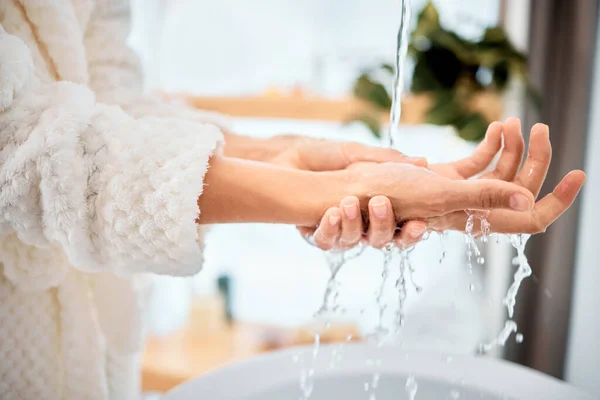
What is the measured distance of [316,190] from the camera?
0.57m

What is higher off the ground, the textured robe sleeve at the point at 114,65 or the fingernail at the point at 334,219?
the textured robe sleeve at the point at 114,65

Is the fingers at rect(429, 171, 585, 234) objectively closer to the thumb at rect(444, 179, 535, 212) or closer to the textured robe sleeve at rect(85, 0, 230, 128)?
the thumb at rect(444, 179, 535, 212)

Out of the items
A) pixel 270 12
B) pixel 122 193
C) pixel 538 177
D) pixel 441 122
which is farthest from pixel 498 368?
pixel 270 12

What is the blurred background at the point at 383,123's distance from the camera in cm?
109

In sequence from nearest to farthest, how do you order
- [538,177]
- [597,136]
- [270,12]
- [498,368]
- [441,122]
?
[538,177] → [498,368] → [597,136] → [441,122] → [270,12]

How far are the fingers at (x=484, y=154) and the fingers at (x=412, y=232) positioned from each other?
0.21 metres

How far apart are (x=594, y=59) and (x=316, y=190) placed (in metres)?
0.83

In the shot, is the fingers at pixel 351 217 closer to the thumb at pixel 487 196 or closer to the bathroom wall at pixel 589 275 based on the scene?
the thumb at pixel 487 196

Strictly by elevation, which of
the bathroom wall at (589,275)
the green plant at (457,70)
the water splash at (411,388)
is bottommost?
the water splash at (411,388)

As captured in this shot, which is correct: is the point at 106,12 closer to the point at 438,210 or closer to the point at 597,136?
the point at 438,210

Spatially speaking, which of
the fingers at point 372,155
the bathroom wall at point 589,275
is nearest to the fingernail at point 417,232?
the fingers at point 372,155

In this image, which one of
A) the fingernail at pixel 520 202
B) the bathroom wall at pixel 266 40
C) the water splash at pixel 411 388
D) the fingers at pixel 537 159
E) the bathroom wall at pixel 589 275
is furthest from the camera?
the bathroom wall at pixel 266 40

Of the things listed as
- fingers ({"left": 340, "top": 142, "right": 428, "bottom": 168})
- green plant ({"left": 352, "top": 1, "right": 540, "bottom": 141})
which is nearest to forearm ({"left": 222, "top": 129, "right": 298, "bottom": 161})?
fingers ({"left": 340, "top": 142, "right": 428, "bottom": 168})

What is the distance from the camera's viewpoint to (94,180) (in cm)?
50
